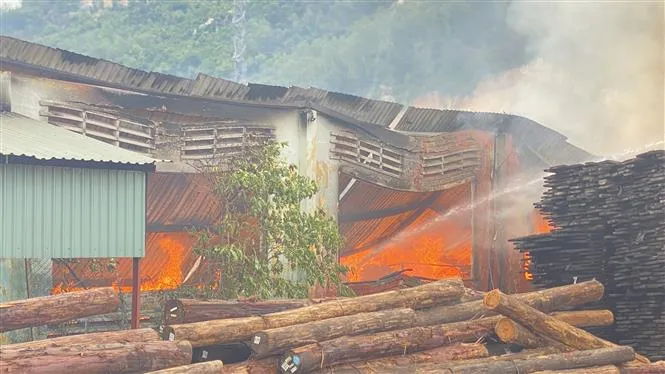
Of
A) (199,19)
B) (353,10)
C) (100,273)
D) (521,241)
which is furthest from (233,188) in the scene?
(199,19)

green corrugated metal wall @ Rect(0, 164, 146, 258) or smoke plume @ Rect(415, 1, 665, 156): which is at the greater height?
smoke plume @ Rect(415, 1, 665, 156)

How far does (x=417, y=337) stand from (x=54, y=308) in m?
5.15

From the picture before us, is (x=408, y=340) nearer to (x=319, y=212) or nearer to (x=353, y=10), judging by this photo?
(x=319, y=212)

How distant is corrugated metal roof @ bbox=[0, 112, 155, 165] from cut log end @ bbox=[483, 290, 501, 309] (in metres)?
6.04

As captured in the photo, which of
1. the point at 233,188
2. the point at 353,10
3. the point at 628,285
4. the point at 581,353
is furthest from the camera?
the point at 353,10

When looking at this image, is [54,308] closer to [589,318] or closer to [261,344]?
[261,344]

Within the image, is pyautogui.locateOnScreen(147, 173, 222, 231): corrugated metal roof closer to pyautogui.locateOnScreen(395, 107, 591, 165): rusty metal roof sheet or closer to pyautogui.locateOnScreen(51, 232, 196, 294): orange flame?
pyautogui.locateOnScreen(51, 232, 196, 294): orange flame

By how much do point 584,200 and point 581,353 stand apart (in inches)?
184

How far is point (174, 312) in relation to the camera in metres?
12.9

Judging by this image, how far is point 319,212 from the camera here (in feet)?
64.4

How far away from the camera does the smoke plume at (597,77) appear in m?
26.7

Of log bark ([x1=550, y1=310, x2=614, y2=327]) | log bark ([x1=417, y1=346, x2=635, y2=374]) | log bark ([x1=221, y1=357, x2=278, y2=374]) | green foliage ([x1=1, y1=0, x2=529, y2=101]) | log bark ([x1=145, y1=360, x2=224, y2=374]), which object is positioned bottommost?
log bark ([x1=417, y1=346, x2=635, y2=374])

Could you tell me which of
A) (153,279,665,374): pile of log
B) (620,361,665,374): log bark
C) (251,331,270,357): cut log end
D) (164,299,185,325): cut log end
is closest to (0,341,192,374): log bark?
(153,279,665,374): pile of log

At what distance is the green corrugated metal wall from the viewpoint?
14.5 meters
